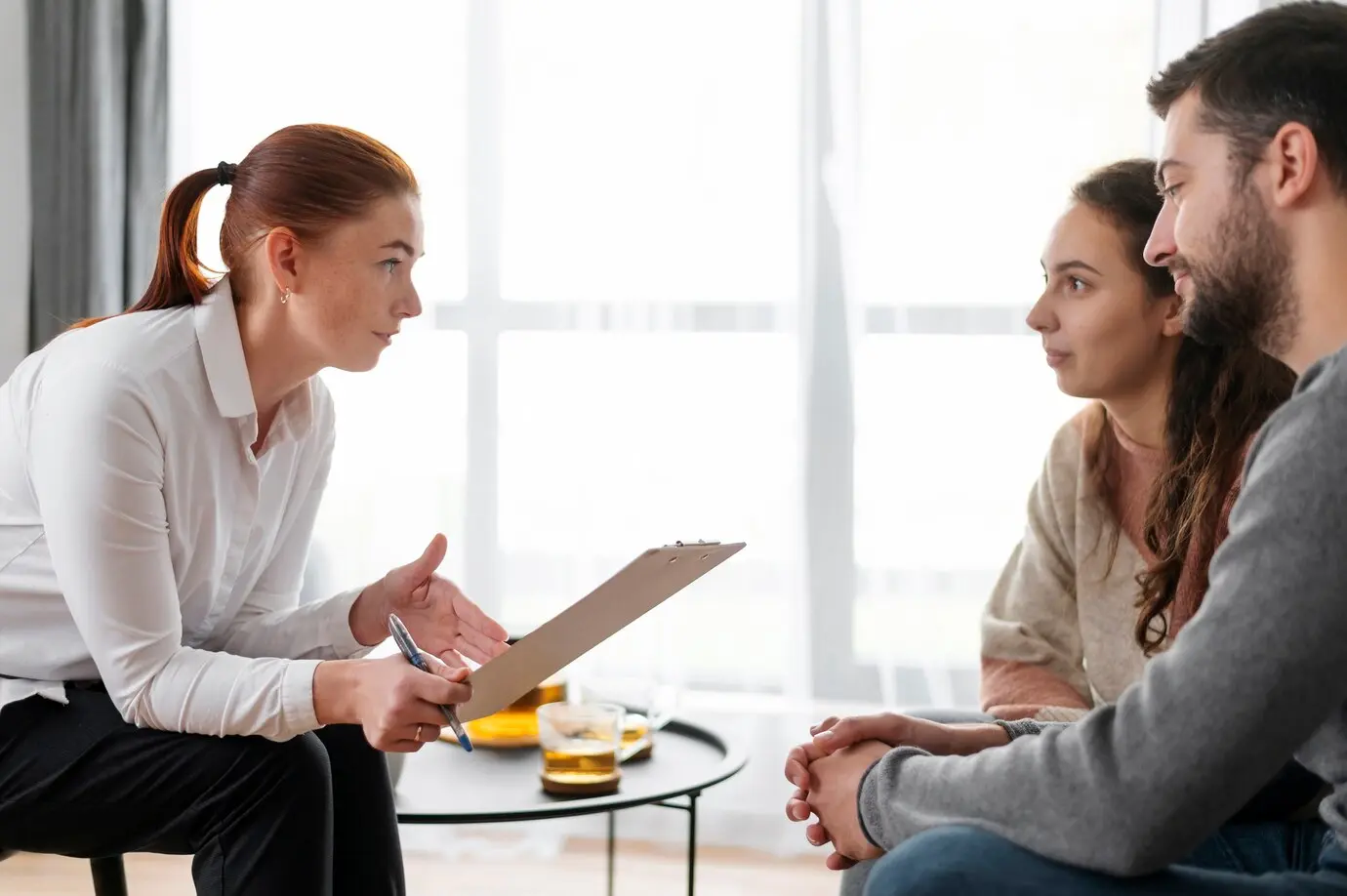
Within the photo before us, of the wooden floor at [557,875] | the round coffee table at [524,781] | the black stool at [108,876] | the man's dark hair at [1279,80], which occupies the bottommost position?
the wooden floor at [557,875]

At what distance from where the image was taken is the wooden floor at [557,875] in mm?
2859

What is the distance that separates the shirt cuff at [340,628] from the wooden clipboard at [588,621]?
1.32 feet

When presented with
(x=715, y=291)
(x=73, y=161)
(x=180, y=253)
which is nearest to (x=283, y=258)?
(x=180, y=253)

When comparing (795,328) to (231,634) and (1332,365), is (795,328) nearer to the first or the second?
(231,634)

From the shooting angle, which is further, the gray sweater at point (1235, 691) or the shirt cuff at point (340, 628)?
the shirt cuff at point (340, 628)

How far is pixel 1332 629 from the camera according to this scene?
932 millimetres

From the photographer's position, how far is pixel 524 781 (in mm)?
1887

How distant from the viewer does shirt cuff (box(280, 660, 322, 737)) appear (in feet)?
5.06

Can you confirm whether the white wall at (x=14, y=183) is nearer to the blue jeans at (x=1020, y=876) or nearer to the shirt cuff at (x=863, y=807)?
the shirt cuff at (x=863, y=807)

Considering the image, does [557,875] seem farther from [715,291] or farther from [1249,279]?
[1249,279]

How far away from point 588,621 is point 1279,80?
0.86 metres

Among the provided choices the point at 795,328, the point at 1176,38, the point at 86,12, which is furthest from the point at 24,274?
the point at 1176,38

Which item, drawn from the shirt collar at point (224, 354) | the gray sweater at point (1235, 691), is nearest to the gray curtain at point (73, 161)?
the shirt collar at point (224, 354)

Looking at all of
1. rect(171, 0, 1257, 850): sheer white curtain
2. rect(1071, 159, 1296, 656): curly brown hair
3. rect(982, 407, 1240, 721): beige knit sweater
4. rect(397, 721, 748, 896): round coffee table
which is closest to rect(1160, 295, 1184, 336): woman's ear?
rect(1071, 159, 1296, 656): curly brown hair
